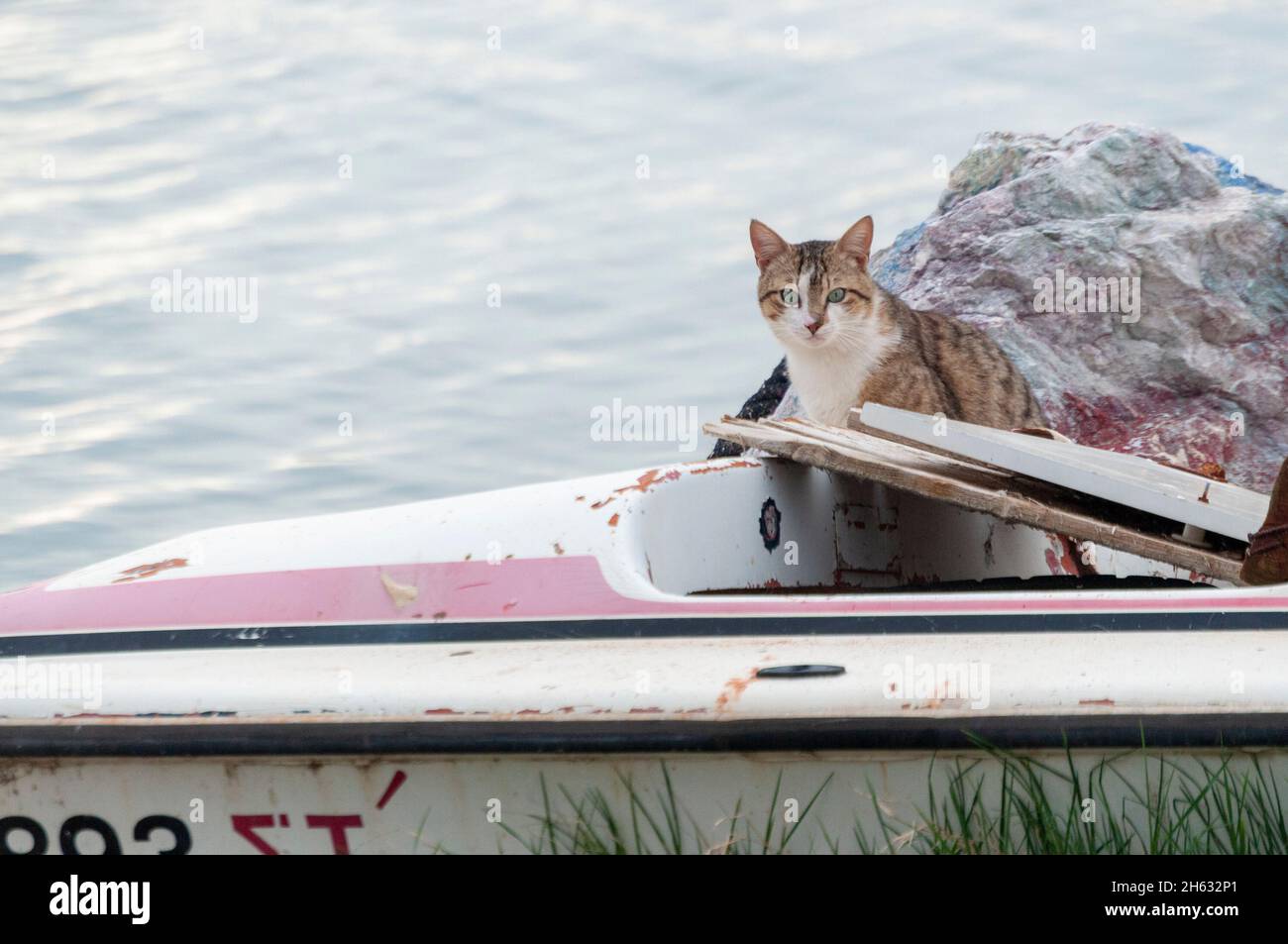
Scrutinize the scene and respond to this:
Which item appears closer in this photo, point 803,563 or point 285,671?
point 285,671

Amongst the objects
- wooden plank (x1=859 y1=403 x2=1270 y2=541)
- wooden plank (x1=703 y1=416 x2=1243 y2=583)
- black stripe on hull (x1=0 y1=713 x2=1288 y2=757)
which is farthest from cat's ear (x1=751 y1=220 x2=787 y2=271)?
black stripe on hull (x1=0 y1=713 x2=1288 y2=757)

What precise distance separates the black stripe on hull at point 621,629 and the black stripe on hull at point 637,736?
0.28m

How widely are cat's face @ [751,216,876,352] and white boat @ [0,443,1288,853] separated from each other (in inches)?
77.2

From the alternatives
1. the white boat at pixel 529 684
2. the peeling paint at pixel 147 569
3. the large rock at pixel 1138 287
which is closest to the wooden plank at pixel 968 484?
the white boat at pixel 529 684

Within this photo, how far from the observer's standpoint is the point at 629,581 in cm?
240

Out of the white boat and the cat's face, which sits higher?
the cat's face

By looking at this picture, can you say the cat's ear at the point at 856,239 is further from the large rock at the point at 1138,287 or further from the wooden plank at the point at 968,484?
the wooden plank at the point at 968,484

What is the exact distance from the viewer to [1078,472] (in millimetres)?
2645

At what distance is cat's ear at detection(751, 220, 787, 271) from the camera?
4812 mm

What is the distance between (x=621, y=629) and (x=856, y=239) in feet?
8.98

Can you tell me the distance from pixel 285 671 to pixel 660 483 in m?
0.78

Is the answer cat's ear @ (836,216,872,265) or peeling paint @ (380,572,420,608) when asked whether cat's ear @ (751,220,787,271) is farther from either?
peeling paint @ (380,572,420,608)
